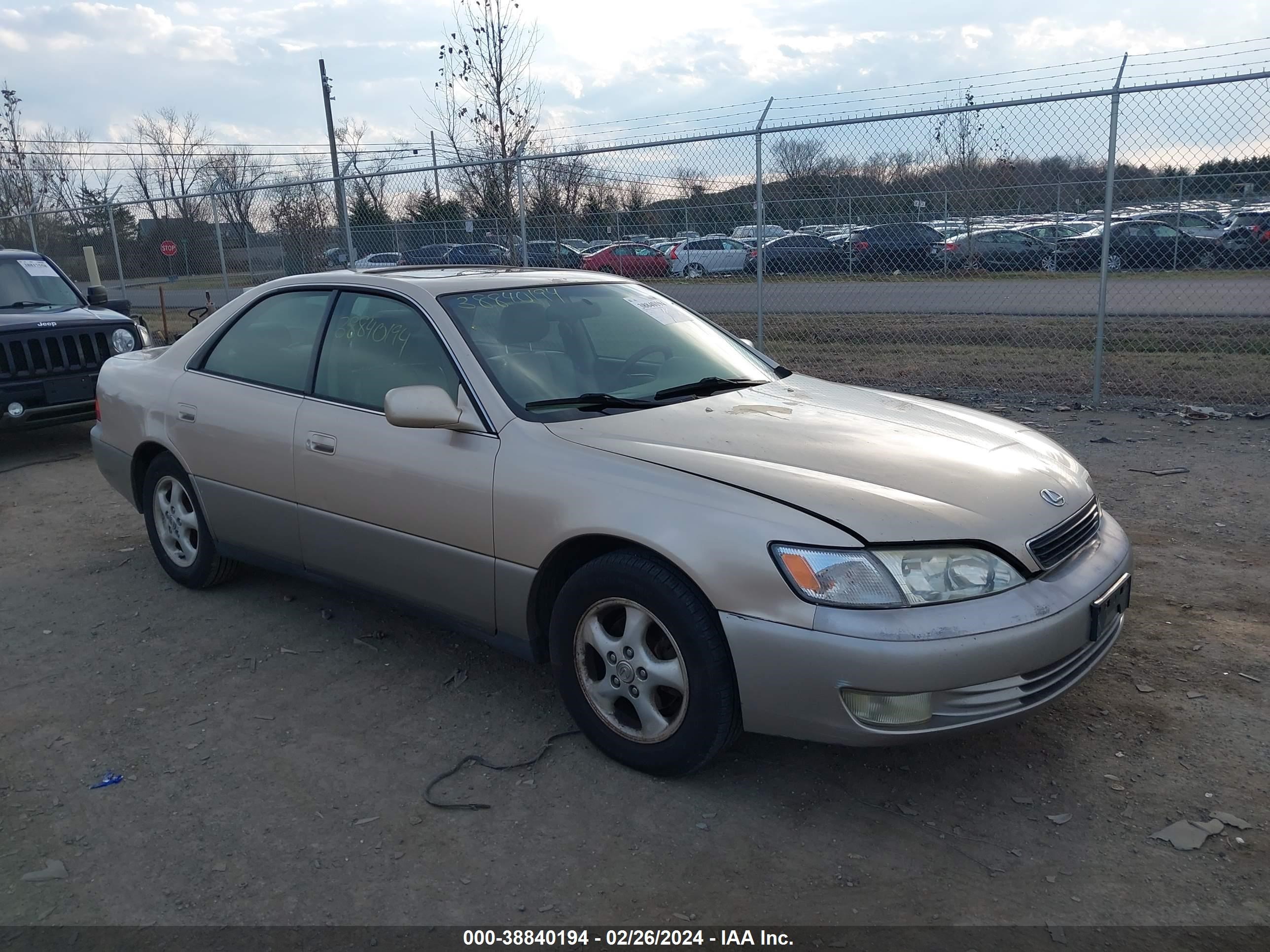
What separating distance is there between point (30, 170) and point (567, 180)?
31.5 m

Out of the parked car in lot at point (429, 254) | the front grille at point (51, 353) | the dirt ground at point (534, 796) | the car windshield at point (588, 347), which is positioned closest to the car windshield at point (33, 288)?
the front grille at point (51, 353)

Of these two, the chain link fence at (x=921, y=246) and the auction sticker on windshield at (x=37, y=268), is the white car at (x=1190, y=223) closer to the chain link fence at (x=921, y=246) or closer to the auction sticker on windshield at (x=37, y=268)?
the chain link fence at (x=921, y=246)

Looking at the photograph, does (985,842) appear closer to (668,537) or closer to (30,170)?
(668,537)

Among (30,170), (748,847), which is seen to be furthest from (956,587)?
(30,170)

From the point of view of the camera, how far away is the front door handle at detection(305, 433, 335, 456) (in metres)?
4.01

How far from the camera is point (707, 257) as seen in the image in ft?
32.8

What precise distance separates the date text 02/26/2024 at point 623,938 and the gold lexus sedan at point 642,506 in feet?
1.92

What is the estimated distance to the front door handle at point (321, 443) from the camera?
4.01 meters

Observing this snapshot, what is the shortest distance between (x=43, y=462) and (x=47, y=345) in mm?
967

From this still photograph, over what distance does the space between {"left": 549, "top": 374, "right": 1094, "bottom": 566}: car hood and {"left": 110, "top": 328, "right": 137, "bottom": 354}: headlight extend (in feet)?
22.3

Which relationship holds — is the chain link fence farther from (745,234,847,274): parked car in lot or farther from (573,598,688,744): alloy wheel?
(573,598,688,744): alloy wheel

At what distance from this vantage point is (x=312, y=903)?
2.71m

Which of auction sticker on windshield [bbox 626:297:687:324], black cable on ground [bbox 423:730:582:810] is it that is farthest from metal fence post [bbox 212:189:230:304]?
black cable on ground [bbox 423:730:582:810]

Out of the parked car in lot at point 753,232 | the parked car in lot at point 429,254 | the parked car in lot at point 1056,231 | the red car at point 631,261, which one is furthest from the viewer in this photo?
the parked car in lot at point 429,254
